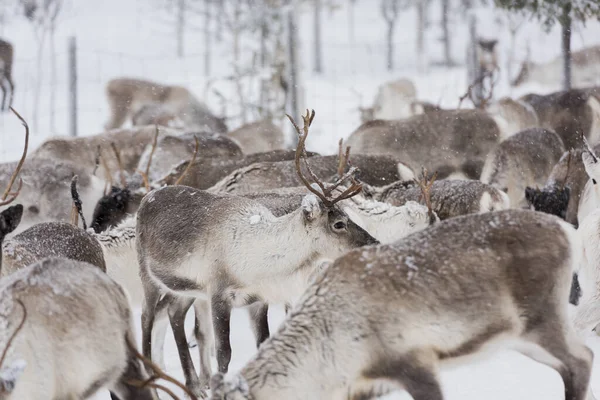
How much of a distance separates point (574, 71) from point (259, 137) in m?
12.4

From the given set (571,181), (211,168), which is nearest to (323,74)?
(211,168)

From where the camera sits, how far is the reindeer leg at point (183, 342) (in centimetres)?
499

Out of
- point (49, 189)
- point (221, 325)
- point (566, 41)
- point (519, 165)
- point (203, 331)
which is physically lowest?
point (203, 331)

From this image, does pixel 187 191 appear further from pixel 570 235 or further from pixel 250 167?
pixel 570 235

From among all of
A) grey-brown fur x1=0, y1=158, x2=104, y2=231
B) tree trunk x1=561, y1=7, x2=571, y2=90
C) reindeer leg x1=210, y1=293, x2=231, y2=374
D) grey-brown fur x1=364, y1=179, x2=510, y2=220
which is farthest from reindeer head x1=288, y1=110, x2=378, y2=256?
tree trunk x1=561, y1=7, x2=571, y2=90

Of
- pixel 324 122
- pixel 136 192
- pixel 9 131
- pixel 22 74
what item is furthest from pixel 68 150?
→ pixel 22 74

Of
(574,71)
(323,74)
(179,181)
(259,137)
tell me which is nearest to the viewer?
(179,181)

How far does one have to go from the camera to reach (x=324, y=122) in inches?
552

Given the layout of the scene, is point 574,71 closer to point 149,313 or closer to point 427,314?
point 149,313

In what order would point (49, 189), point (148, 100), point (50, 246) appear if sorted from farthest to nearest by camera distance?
point (148, 100) → point (49, 189) → point (50, 246)

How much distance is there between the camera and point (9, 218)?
4148 mm

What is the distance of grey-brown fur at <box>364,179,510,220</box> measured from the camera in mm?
6062

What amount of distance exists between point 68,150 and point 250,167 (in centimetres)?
306

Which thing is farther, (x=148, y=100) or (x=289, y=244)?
(x=148, y=100)
